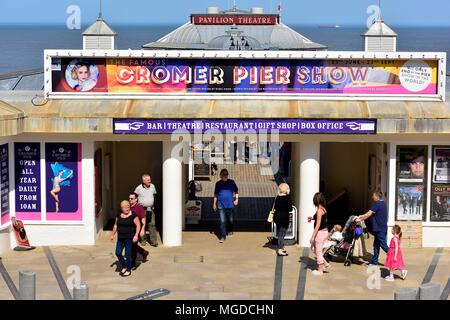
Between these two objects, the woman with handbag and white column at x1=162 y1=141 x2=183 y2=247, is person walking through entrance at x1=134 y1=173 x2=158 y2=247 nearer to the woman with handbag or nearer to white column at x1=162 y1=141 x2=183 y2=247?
white column at x1=162 y1=141 x2=183 y2=247

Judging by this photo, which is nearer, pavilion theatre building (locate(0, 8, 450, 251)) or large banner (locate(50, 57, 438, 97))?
pavilion theatre building (locate(0, 8, 450, 251))

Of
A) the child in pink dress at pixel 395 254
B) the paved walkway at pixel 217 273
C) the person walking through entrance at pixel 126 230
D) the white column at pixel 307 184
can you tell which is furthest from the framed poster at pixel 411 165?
the person walking through entrance at pixel 126 230

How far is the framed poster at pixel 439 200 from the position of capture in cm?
1553

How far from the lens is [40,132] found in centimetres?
1519

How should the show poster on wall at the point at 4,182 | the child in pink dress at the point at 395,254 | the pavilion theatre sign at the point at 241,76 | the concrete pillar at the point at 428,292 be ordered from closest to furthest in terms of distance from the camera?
the concrete pillar at the point at 428,292 → the child in pink dress at the point at 395,254 → the show poster on wall at the point at 4,182 → the pavilion theatre sign at the point at 241,76

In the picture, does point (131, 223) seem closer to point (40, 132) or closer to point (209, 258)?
point (209, 258)

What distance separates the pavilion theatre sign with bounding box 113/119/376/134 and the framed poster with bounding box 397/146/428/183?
0.91 metres

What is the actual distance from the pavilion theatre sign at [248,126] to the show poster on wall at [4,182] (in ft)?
6.72

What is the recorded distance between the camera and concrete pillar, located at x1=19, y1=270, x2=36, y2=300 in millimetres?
10820

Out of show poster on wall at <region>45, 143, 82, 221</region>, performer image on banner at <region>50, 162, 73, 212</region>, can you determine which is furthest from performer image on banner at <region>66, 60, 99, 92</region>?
performer image on banner at <region>50, 162, 73, 212</region>

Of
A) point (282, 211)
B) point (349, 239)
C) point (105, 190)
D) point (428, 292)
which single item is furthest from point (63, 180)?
point (428, 292)

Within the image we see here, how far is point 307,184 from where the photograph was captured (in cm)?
1555

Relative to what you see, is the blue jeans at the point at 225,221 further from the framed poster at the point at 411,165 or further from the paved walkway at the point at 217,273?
the framed poster at the point at 411,165
